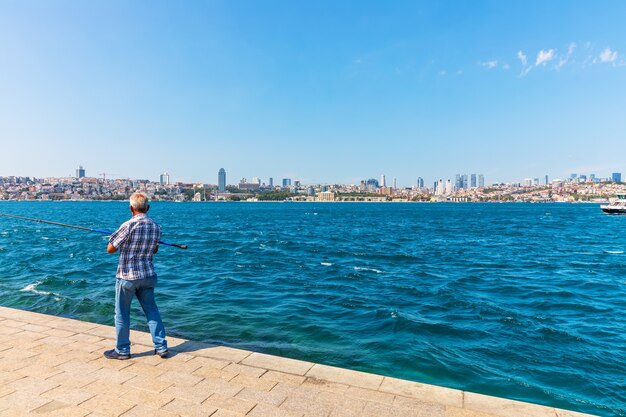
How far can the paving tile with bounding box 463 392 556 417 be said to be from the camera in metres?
4.14

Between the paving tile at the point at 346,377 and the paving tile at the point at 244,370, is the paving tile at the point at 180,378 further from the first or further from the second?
the paving tile at the point at 346,377

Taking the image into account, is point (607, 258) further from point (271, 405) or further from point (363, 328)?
point (271, 405)

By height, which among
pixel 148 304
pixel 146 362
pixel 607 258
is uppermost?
pixel 148 304

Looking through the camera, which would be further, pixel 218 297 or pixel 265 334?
pixel 218 297

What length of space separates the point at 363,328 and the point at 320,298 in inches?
117

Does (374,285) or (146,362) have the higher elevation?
(146,362)

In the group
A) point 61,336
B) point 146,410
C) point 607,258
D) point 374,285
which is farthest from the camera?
point 607,258

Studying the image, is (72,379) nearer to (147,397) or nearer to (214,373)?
(147,397)

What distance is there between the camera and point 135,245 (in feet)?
17.8

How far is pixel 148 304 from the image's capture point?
5.70 m

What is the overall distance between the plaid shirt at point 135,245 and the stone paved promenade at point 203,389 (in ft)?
3.92

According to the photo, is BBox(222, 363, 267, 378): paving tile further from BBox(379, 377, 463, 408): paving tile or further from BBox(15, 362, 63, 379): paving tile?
BBox(15, 362, 63, 379): paving tile

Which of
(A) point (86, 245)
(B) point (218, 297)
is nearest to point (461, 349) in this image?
(B) point (218, 297)

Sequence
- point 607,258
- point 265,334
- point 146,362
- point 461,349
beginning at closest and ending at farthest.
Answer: point 146,362
point 461,349
point 265,334
point 607,258
